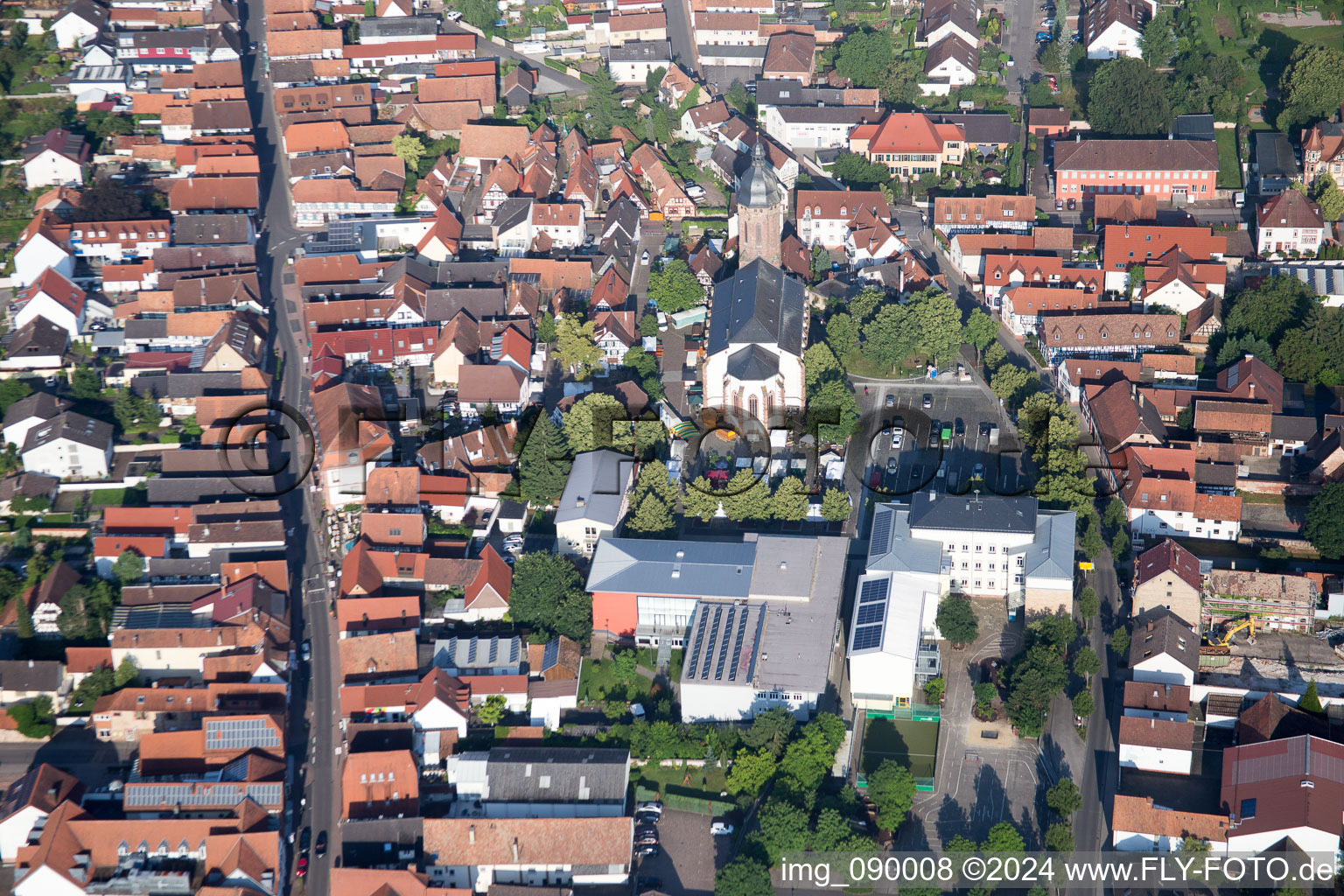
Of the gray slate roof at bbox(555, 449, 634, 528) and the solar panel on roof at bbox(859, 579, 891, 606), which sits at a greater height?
the gray slate roof at bbox(555, 449, 634, 528)

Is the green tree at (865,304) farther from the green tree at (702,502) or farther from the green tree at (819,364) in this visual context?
the green tree at (702,502)

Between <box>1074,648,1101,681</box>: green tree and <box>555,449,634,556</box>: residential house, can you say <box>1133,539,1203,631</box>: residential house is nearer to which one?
<box>1074,648,1101,681</box>: green tree

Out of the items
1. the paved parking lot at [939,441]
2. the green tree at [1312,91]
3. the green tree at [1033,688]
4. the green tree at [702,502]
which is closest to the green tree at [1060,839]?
the green tree at [1033,688]

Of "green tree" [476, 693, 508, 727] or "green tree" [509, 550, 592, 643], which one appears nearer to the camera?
"green tree" [476, 693, 508, 727]

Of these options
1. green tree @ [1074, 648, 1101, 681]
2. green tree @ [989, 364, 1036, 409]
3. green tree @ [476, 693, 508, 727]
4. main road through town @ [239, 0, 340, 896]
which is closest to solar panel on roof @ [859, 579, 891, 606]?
green tree @ [1074, 648, 1101, 681]

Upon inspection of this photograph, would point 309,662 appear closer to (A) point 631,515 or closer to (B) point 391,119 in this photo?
(A) point 631,515

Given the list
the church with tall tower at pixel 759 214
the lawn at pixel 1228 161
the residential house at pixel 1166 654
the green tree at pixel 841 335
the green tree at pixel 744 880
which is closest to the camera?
the green tree at pixel 744 880

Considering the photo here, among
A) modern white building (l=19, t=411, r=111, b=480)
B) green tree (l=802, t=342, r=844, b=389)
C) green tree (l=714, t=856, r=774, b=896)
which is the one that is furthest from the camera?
green tree (l=802, t=342, r=844, b=389)
